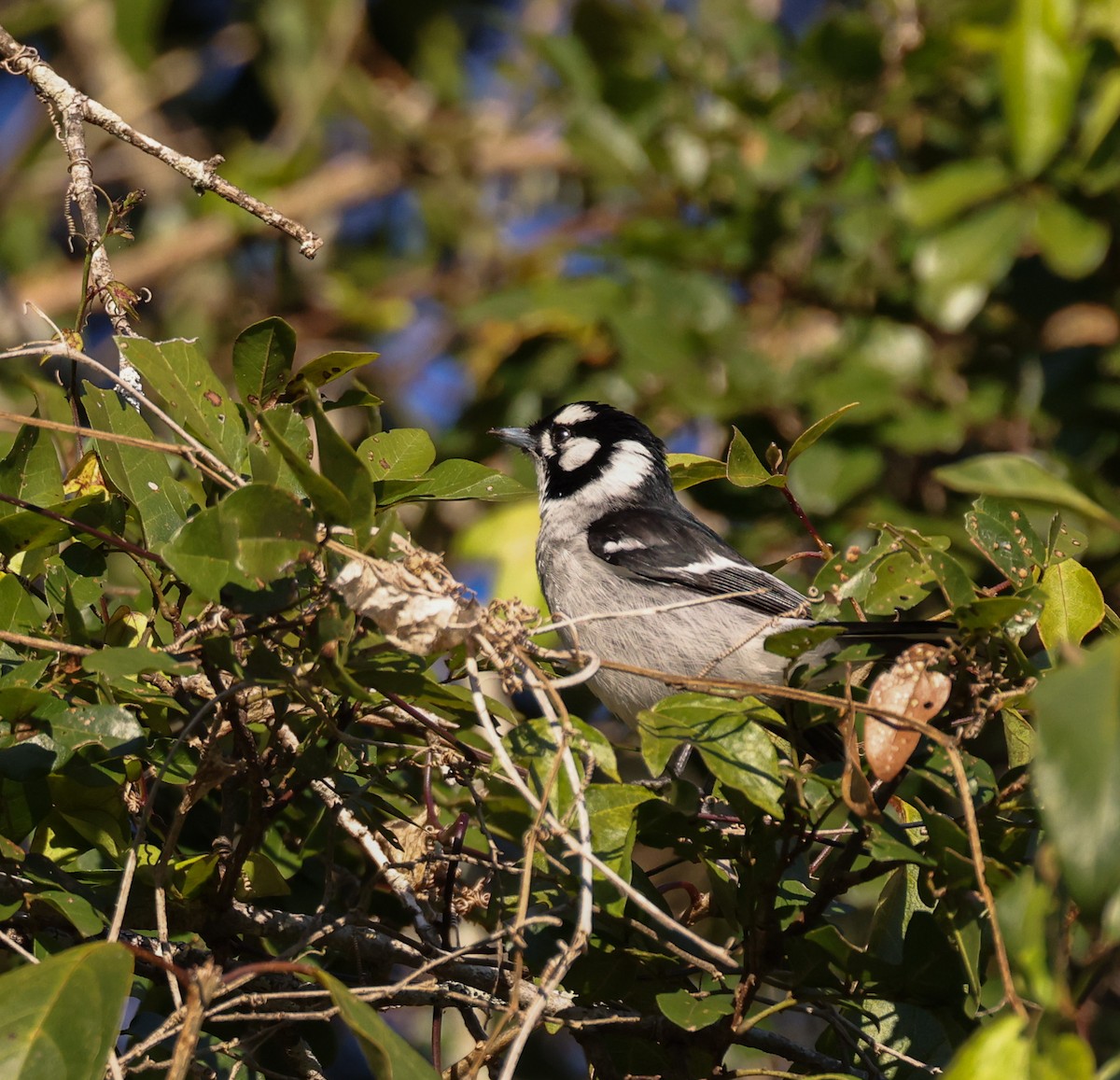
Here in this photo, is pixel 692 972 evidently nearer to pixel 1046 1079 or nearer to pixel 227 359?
pixel 1046 1079

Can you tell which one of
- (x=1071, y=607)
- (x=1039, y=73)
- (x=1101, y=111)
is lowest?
(x=1071, y=607)

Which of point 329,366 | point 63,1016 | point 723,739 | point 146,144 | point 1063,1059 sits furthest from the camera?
point 146,144

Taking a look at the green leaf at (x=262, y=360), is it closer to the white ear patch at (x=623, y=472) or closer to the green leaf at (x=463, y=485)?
the green leaf at (x=463, y=485)

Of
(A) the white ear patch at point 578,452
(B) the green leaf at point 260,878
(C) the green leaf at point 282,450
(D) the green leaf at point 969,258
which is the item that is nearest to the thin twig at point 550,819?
(C) the green leaf at point 282,450

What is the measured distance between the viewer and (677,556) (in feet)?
12.9

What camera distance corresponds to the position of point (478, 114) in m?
6.80

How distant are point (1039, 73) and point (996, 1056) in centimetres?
260

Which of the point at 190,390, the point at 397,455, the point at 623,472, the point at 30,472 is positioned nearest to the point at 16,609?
the point at 30,472

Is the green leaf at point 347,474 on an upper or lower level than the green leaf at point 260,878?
upper

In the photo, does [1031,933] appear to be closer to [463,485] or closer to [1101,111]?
[463,485]

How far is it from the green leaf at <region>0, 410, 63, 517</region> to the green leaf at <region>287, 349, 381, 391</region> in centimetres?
46

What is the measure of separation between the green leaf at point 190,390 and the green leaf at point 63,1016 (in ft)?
2.94

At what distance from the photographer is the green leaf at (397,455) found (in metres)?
2.31

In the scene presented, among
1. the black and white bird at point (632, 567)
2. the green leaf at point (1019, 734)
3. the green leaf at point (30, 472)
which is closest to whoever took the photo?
the green leaf at point (1019, 734)
